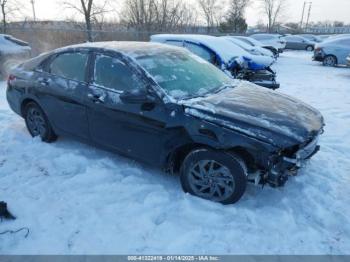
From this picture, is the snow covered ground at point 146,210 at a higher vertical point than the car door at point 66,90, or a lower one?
lower

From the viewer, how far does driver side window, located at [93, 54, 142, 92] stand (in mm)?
3887

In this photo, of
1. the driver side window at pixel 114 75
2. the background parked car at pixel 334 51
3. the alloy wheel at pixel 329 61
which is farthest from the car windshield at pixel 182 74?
the alloy wheel at pixel 329 61

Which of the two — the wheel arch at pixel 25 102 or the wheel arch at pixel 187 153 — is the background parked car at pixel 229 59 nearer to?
the wheel arch at pixel 25 102

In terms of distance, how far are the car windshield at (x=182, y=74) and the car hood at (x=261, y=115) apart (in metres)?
0.21

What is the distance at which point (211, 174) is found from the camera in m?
3.54

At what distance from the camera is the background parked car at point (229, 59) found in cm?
786

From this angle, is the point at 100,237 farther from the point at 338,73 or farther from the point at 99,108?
the point at 338,73

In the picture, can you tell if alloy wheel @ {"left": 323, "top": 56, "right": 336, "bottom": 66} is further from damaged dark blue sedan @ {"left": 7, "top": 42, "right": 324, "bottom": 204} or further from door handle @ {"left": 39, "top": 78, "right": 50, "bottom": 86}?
door handle @ {"left": 39, "top": 78, "right": 50, "bottom": 86}

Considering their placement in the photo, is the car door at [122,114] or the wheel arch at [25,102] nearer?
the car door at [122,114]

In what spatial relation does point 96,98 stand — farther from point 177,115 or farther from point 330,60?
point 330,60

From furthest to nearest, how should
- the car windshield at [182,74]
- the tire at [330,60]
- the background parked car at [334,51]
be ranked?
the tire at [330,60] < the background parked car at [334,51] < the car windshield at [182,74]

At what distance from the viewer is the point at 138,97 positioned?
12.0 feet

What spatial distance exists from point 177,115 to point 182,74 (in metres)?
0.82

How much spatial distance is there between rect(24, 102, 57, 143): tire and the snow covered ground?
0.91 feet
